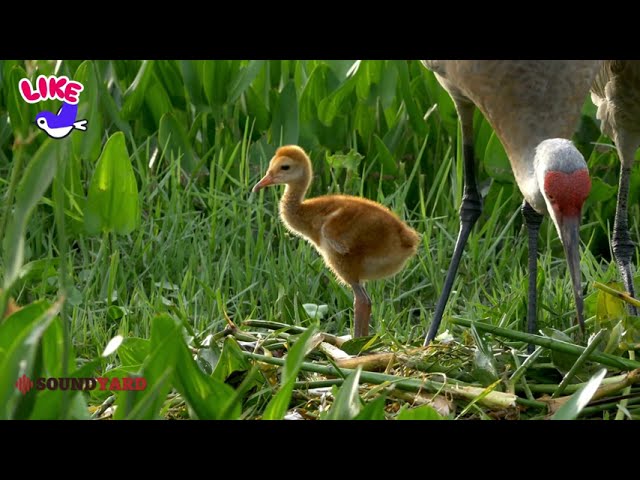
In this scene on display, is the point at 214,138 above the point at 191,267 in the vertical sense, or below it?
above

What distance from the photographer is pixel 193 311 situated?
3.58m

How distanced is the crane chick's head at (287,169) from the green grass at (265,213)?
1.30 feet

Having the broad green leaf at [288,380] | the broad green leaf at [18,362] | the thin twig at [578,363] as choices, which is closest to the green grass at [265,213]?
the thin twig at [578,363]

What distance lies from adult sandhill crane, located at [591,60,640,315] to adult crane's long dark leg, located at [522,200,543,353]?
0.42 metres

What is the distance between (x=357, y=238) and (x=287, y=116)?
1223 mm

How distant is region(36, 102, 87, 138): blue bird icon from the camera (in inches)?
77.0

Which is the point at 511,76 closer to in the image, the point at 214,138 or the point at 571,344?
the point at 571,344

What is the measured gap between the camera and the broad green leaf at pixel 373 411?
6.51 ft

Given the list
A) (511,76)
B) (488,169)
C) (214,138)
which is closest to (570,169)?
(511,76)

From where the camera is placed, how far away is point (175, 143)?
4422mm

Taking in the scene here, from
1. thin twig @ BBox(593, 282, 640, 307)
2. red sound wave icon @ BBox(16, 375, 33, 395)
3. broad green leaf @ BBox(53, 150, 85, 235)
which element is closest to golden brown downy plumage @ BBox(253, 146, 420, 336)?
thin twig @ BBox(593, 282, 640, 307)

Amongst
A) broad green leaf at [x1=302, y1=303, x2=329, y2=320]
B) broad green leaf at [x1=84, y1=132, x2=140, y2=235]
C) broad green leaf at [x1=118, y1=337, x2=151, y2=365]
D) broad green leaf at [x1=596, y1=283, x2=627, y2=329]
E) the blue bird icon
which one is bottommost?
broad green leaf at [x1=302, y1=303, x2=329, y2=320]

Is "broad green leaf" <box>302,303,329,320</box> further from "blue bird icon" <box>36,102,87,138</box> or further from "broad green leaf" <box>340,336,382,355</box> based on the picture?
"blue bird icon" <box>36,102,87,138</box>
